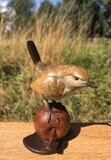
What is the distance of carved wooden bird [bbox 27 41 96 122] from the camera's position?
659 millimetres

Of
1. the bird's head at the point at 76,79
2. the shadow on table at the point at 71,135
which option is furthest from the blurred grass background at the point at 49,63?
the bird's head at the point at 76,79

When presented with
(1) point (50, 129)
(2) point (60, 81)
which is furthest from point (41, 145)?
(2) point (60, 81)

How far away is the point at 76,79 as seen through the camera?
0.66 metres

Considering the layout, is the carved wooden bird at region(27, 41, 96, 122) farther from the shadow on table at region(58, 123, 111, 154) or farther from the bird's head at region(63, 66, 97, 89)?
the shadow on table at region(58, 123, 111, 154)

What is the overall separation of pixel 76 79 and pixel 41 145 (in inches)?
8.0

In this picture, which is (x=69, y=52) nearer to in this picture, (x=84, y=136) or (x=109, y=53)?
(x=109, y=53)

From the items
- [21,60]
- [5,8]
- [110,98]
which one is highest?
[5,8]

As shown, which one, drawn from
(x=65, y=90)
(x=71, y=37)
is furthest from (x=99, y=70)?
(x=65, y=90)

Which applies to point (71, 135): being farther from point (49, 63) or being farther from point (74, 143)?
point (49, 63)

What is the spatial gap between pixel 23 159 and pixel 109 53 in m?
1.80

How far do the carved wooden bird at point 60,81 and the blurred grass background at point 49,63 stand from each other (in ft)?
2.49

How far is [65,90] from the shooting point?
2.25ft

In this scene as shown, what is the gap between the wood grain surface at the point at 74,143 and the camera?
2.41 feet

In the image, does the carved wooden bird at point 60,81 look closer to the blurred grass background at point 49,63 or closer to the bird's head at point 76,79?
A: the bird's head at point 76,79
